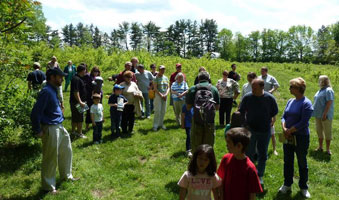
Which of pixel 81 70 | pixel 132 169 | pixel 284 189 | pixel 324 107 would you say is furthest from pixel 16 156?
pixel 324 107

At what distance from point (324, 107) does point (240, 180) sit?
16.5 ft

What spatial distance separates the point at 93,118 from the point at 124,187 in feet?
8.58

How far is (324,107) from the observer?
22.0ft

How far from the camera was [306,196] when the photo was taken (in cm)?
471

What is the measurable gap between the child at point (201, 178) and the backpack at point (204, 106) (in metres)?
1.66

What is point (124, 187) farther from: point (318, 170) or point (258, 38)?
point (258, 38)

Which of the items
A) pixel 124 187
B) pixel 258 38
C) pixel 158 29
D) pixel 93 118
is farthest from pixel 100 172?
pixel 258 38

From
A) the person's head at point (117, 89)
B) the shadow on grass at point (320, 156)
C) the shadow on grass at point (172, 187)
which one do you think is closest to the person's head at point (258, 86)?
the shadow on grass at point (172, 187)

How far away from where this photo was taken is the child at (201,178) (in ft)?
9.56

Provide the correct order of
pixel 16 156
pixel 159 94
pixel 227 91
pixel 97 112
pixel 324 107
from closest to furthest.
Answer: pixel 16 156
pixel 324 107
pixel 97 112
pixel 159 94
pixel 227 91

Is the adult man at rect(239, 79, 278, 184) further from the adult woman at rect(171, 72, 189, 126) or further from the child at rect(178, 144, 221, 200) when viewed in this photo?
the adult woman at rect(171, 72, 189, 126)

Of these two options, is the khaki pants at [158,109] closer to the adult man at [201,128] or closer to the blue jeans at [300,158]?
the adult man at [201,128]

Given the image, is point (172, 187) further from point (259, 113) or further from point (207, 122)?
point (259, 113)

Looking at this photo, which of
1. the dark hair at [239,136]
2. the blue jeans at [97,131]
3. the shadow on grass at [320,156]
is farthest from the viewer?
the blue jeans at [97,131]
